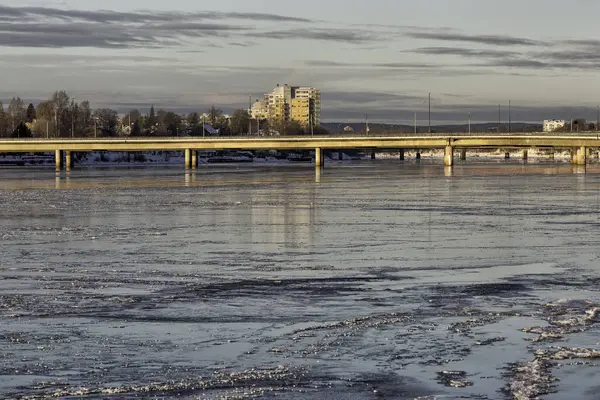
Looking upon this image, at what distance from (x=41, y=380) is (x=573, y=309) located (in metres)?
9.83

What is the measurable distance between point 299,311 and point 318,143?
491 feet

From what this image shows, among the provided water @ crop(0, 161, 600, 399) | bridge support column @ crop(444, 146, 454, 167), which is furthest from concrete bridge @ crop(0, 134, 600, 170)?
water @ crop(0, 161, 600, 399)

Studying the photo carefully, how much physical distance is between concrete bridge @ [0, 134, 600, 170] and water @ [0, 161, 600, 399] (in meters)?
124

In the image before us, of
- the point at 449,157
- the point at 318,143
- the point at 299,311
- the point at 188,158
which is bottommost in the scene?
the point at 188,158

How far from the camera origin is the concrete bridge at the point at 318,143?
159750 mm

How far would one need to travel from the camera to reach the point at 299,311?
18766 millimetres

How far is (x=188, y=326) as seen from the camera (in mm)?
17328

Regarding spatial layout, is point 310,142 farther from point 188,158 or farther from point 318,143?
point 188,158

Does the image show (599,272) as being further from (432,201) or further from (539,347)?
(432,201)

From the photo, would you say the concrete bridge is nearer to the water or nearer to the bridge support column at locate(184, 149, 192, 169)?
the bridge support column at locate(184, 149, 192, 169)

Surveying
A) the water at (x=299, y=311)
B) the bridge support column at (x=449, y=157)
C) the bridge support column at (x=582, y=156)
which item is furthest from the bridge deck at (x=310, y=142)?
the water at (x=299, y=311)

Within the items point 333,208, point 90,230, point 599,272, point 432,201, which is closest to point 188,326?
point 599,272

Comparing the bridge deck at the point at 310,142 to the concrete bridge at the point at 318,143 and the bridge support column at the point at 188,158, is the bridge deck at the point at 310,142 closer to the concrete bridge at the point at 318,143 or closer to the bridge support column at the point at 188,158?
the concrete bridge at the point at 318,143

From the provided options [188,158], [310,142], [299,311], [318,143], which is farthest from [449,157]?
[299,311]
